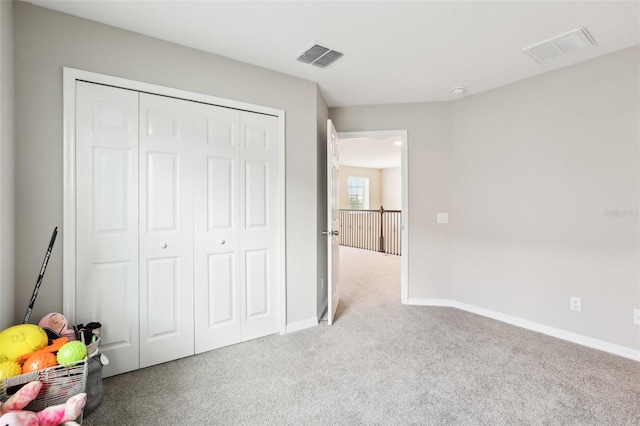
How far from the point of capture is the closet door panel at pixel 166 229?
2.13m

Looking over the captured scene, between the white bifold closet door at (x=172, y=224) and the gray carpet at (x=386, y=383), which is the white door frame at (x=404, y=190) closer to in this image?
the gray carpet at (x=386, y=383)

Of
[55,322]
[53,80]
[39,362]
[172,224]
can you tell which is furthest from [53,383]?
[53,80]

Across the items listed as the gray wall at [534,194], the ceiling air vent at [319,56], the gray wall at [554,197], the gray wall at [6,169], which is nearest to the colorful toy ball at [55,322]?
the gray wall at [6,169]

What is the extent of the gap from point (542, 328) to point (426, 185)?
182cm

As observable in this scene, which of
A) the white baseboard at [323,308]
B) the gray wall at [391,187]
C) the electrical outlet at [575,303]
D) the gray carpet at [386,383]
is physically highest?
the gray wall at [391,187]

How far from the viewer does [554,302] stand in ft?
8.91

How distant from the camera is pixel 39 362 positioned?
1.39 m

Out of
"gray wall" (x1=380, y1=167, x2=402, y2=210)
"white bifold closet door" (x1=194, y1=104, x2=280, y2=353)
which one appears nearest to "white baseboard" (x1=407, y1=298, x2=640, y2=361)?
"white bifold closet door" (x1=194, y1=104, x2=280, y2=353)

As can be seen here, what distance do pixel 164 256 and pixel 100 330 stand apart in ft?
1.94

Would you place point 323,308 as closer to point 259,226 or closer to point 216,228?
point 259,226

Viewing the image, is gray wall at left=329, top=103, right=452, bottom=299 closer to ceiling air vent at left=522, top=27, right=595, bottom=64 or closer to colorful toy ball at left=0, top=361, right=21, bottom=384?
ceiling air vent at left=522, top=27, right=595, bottom=64

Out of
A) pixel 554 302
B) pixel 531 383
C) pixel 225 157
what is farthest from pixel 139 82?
pixel 554 302

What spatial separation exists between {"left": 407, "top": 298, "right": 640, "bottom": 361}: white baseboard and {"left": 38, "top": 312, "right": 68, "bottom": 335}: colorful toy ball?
322 centimetres

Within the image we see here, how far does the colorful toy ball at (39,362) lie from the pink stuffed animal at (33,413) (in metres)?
0.10
